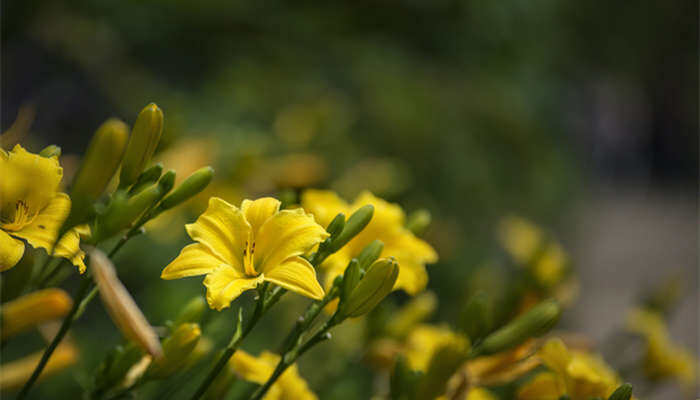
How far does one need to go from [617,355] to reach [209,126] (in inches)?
50.7

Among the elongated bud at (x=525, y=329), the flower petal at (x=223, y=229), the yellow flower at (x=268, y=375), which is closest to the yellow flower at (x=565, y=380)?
the elongated bud at (x=525, y=329)

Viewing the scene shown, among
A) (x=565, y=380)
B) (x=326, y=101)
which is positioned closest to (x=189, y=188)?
(x=565, y=380)

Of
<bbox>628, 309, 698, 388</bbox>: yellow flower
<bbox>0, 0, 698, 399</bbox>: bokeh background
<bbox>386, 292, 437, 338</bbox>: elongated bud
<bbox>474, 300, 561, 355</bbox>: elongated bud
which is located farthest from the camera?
<bbox>0, 0, 698, 399</bbox>: bokeh background

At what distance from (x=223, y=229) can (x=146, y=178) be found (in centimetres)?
11

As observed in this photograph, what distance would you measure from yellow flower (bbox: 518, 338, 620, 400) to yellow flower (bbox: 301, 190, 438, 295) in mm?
174

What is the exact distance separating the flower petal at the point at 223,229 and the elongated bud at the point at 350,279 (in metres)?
0.12

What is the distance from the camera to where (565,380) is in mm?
753

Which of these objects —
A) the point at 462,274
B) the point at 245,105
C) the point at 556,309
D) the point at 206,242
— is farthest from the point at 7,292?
the point at 462,274

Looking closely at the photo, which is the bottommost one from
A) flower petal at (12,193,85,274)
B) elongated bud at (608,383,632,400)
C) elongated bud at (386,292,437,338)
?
elongated bud at (386,292,437,338)

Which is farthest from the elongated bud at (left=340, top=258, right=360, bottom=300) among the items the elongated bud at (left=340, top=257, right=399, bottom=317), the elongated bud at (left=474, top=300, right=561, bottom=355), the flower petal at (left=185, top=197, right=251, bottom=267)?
the elongated bud at (left=474, top=300, right=561, bottom=355)

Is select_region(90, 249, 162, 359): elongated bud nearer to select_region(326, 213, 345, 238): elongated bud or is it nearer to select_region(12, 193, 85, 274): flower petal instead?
select_region(12, 193, 85, 274): flower petal

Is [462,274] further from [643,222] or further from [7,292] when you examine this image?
[643,222]

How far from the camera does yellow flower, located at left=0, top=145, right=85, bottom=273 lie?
583mm

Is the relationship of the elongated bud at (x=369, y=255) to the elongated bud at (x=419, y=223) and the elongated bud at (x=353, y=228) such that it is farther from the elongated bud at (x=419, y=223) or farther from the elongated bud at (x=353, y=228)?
the elongated bud at (x=419, y=223)
